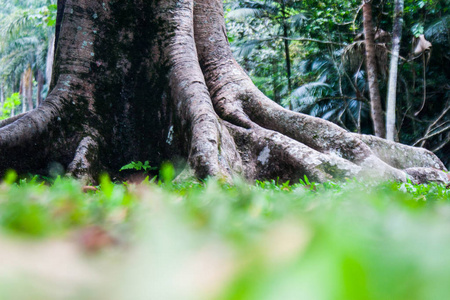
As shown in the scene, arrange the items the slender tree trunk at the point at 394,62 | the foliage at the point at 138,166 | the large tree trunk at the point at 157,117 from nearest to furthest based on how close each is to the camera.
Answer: the large tree trunk at the point at 157,117
the foliage at the point at 138,166
the slender tree trunk at the point at 394,62

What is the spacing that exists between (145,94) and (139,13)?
1.15 meters

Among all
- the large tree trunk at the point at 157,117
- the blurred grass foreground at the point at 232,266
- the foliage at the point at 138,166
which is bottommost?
the foliage at the point at 138,166

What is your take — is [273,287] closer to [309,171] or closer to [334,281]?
[334,281]

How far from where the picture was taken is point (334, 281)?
0.39m

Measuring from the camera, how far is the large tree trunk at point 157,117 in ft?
14.1

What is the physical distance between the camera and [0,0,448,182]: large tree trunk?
14.1 feet

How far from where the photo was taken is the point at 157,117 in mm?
5070

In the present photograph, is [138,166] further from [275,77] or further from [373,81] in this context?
[275,77]

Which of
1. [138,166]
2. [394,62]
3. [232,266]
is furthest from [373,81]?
[232,266]

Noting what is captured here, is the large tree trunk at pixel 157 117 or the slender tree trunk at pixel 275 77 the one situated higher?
the large tree trunk at pixel 157 117

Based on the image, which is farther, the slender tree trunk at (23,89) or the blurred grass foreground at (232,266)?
the slender tree trunk at (23,89)

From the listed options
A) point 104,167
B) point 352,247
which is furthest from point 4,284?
point 104,167

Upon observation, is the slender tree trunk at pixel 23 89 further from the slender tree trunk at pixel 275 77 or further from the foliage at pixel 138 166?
the foliage at pixel 138 166

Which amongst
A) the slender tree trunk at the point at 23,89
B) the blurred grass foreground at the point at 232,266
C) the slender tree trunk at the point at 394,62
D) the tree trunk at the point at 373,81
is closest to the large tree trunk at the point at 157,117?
the blurred grass foreground at the point at 232,266
